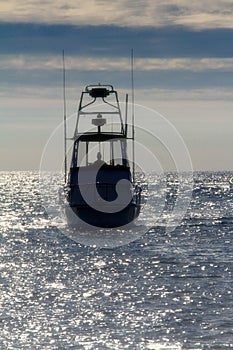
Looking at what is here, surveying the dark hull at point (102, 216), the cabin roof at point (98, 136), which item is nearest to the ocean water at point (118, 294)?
the dark hull at point (102, 216)

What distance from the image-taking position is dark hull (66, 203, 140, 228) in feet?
247

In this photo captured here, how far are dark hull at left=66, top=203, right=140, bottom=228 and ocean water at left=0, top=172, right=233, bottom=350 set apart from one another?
295cm

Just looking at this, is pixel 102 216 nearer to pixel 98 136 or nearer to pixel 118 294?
pixel 98 136

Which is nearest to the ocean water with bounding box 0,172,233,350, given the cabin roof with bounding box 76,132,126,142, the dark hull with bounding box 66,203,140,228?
the dark hull with bounding box 66,203,140,228

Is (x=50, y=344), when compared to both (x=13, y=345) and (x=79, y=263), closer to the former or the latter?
(x=13, y=345)

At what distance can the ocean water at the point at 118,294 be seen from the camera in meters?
34.6

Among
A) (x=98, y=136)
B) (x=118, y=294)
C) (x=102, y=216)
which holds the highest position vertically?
(x=98, y=136)

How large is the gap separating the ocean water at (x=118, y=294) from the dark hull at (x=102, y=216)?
2952 mm

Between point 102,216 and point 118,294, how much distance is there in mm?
32243

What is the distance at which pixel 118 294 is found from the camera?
4406 centimetres

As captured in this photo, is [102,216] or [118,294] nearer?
[118,294]

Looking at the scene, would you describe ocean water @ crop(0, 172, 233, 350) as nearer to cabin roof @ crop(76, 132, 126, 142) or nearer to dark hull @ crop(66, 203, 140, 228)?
dark hull @ crop(66, 203, 140, 228)

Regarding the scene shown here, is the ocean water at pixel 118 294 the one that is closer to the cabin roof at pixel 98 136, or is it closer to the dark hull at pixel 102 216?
the dark hull at pixel 102 216

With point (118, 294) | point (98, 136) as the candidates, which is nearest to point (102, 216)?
point (98, 136)
